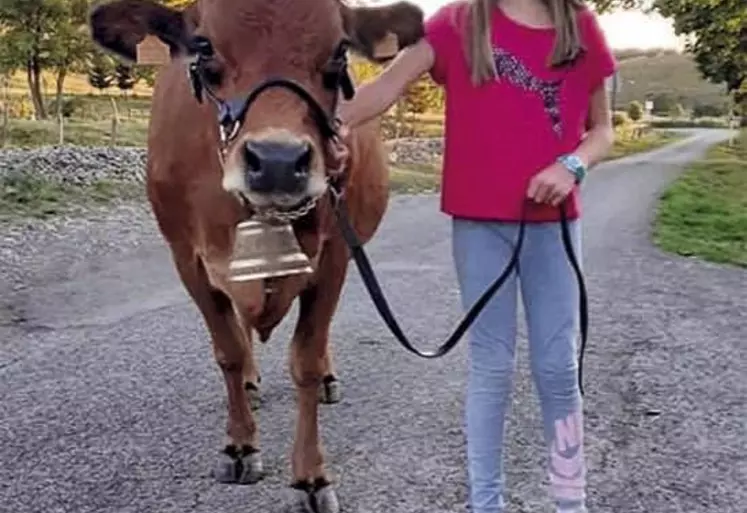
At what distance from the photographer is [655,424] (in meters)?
5.23

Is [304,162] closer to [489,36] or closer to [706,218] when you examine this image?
[489,36]

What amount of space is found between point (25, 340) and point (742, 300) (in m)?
5.28

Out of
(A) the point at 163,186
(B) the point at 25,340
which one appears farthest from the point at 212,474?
(B) the point at 25,340

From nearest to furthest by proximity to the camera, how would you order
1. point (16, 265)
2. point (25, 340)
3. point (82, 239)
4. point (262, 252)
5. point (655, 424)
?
1. point (262, 252)
2. point (655, 424)
3. point (25, 340)
4. point (16, 265)
5. point (82, 239)

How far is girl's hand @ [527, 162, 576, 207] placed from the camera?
3.28 m

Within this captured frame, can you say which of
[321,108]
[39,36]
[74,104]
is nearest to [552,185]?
[321,108]

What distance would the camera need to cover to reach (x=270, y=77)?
3227mm

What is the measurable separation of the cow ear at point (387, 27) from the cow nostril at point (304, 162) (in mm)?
731

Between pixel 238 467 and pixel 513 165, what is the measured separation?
72.4 inches

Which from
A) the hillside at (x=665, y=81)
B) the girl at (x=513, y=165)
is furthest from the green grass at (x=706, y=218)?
the hillside at (x=665, y=81)

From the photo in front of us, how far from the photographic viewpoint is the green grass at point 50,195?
43.7 feet

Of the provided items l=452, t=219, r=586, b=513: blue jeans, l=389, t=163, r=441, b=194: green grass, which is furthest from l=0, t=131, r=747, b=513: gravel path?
l=389, t=163, r=441, b=194: green grass

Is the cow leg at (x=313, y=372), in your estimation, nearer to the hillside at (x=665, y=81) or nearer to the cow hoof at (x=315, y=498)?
the cow hoof at (x=315, y=498)

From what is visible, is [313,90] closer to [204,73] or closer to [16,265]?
[204,73]
